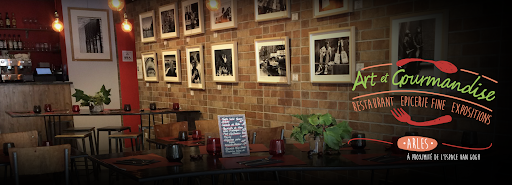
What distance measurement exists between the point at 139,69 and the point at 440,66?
5.80 m

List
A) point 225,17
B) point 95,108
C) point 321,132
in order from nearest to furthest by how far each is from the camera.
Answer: point 321,132 → point 225,17 → point 95,108

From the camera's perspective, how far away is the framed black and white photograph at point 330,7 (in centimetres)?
347

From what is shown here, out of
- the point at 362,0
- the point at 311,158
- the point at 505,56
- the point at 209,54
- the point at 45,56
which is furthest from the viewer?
the point at 45,56

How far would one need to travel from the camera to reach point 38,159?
2.98 metres

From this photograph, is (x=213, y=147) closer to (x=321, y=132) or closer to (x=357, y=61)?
(x=321, y=132)

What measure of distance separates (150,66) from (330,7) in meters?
4.21

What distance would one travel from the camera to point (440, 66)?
2.88m

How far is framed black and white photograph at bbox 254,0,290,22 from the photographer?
13.4 ft

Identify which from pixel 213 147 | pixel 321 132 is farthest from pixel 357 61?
pixel 213 147

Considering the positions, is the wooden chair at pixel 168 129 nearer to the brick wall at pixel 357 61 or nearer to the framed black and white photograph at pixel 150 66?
the brick wall at pixel 357 61

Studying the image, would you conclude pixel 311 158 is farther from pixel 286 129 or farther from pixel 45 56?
pixel 45 56

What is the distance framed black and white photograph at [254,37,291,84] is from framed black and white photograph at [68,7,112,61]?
14.0 feet

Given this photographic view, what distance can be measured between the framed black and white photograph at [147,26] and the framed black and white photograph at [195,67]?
1131 millimetres

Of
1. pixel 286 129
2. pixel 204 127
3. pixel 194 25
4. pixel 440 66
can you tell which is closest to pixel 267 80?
pixel 286 129
